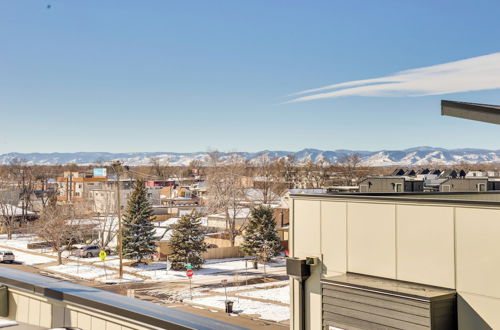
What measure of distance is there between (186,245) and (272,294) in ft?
28.7

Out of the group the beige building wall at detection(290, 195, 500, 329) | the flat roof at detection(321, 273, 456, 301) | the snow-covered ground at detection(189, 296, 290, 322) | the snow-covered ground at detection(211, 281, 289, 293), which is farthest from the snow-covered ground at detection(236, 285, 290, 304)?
the flat roof at detection(321, 273, 456, 301)

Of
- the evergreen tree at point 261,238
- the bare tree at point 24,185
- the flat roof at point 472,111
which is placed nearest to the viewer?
the flat roof at point 472,111

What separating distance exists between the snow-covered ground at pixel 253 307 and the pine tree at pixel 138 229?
10925 mm

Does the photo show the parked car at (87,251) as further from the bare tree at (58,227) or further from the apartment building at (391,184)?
the apartment building at (391,184)

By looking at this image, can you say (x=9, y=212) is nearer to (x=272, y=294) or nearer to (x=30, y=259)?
(x=30, y=259)

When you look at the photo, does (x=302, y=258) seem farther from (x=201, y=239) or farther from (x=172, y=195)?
(x=172, y=195)

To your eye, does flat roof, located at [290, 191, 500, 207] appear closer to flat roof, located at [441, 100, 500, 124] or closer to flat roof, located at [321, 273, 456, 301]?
flat roof, located at [321, 273, 456, 301]

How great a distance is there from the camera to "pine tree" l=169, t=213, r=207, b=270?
102 ft

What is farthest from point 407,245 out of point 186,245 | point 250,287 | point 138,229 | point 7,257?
point 7,257

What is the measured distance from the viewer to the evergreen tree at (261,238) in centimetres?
3375

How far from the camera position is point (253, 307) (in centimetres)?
2156

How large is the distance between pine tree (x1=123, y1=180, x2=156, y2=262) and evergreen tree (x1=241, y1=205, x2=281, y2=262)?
6.62 meters

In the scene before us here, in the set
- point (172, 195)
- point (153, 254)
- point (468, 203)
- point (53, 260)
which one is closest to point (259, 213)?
point (153, 254)

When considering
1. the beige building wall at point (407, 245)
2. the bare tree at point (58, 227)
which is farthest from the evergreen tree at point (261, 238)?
the beige building wall at point (407, 245)
